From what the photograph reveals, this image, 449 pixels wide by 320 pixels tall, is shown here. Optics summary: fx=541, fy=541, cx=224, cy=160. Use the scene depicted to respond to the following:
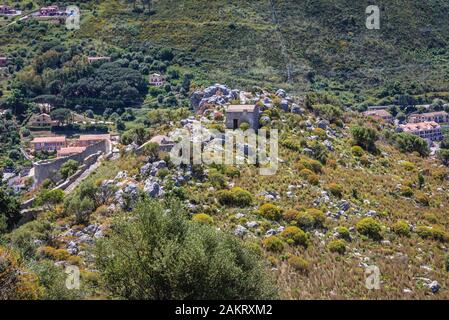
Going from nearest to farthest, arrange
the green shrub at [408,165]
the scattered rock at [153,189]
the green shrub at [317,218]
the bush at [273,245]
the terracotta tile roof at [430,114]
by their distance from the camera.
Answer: the bush at [273,245] → the scattered rock at [153,189] → the green shrub at [317,218] → the green shrub at [408,165] → the terracotta tile roof at [430,114]

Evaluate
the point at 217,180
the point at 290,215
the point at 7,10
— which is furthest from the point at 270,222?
the point at 7,10

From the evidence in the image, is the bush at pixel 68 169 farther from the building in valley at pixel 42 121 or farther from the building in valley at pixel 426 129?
the building in valley at pixel 426 129

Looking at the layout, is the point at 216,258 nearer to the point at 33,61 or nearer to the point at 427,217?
the point at 427,217

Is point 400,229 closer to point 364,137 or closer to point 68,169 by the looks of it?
point 364,137

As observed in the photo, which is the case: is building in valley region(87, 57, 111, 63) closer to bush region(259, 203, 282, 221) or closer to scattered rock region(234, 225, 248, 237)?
bush region(259, 203, 282, 221)

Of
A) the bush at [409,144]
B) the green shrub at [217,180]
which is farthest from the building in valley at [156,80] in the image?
the green shrub at [217,180]

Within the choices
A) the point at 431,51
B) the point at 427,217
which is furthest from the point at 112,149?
the point at 431,51
